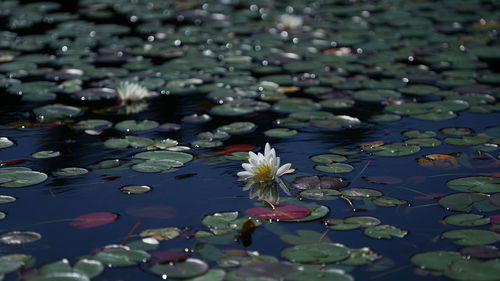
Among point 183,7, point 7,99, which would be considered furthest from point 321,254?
point 183,7

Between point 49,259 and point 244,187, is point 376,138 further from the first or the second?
point 49,259

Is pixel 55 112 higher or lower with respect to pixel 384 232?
higher

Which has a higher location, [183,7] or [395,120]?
[183,7]

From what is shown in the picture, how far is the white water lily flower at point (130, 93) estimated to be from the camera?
12.6ft

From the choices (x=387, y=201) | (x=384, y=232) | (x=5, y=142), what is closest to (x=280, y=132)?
(x=387, y=201)

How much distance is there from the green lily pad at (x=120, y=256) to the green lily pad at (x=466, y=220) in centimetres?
105

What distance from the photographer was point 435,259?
215 centimetres

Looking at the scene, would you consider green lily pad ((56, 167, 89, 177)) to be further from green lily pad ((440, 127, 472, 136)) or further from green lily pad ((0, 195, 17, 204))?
green lily pad ((440, 127, 472, 136))

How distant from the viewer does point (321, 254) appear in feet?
7.15

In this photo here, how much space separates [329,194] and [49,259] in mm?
1057

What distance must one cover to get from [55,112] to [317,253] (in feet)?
6.52

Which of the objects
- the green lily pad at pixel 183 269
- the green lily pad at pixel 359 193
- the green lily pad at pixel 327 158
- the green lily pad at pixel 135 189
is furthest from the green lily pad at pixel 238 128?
the green lily pad at pixel 183 269

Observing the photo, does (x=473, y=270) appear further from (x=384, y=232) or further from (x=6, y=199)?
(x=6, y=199)

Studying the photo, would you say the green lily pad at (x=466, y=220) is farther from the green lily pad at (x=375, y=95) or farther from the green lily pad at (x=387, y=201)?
the green lily pad at (x=375, y=95)
